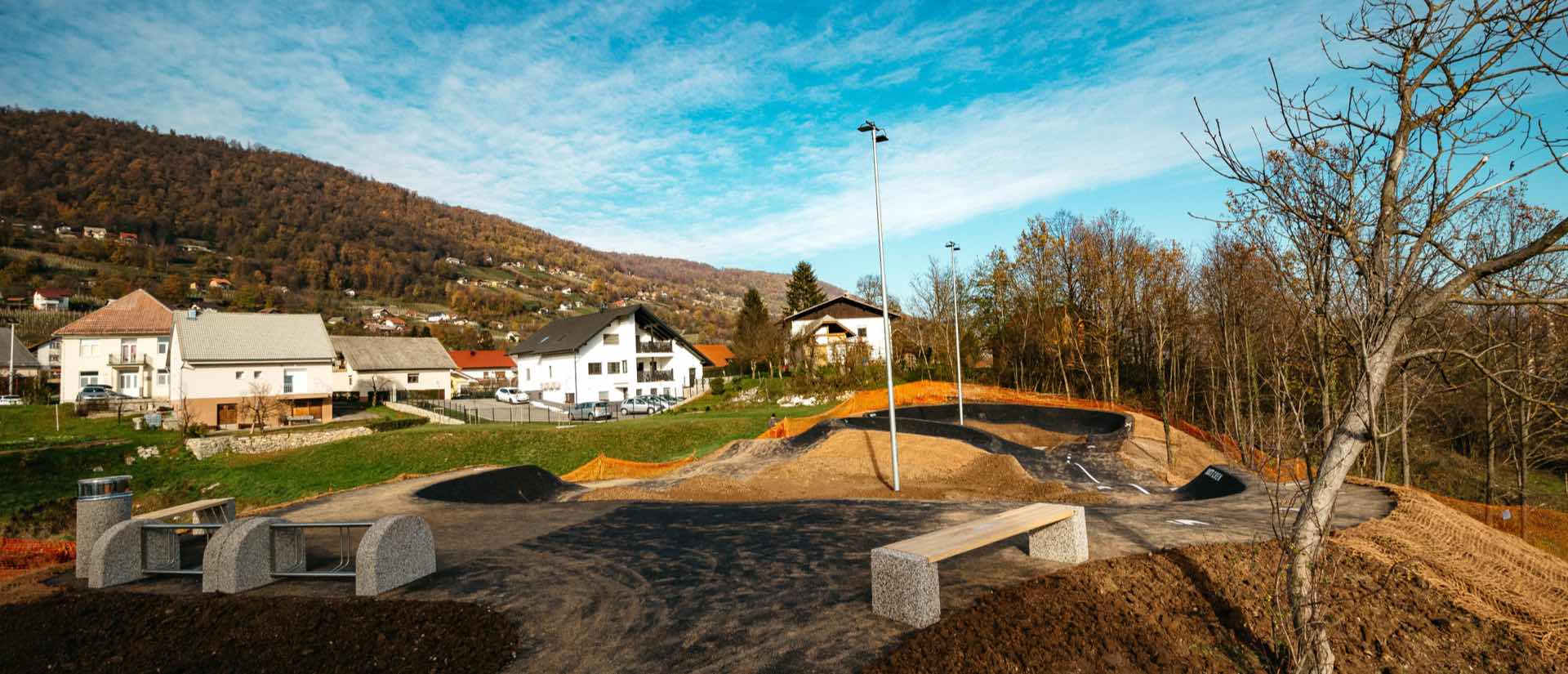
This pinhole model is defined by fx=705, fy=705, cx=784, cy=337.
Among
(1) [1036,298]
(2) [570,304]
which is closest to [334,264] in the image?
(2) [570,304]

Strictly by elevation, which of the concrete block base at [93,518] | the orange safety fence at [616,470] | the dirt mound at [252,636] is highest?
the concrete block base at [93,518]

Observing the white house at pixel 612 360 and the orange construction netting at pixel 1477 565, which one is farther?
the white house at pixel 612 360

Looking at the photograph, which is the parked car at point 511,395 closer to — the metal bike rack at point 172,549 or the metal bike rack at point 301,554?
the metal bike rack at point 172,549

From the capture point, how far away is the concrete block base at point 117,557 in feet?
27.9

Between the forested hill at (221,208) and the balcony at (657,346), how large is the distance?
108740 mm

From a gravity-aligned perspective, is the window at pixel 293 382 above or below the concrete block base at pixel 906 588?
above

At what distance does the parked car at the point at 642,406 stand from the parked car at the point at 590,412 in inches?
73.8

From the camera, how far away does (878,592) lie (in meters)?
6.71

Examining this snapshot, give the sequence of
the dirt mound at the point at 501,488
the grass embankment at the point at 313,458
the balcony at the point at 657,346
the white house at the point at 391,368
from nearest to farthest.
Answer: the dirt mound at the point at 501,488, the grass embankment at the point at 313,458, the balcony at the point at 657,346, the white house at the point at 391,368

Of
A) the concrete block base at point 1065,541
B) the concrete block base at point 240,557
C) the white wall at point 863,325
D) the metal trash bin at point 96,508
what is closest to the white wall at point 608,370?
the white wall at point 863,325

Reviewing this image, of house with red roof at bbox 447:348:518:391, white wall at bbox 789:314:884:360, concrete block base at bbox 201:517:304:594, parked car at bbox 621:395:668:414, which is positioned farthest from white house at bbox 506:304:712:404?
concrete block base at bbox 201:517:304:594

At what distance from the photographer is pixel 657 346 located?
58.1 metres

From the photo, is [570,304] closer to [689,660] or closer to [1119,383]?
[1119,383]

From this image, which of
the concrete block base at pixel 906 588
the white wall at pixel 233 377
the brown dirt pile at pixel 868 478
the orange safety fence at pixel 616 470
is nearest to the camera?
the concrete block base at pixel 906 588
